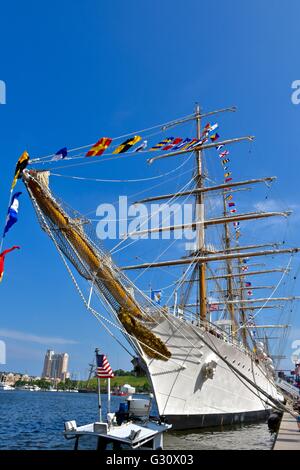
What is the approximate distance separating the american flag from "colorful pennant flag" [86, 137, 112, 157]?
28.0 ft

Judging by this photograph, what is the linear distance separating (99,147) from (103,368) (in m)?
9.11

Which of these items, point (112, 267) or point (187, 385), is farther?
point (187, 385)

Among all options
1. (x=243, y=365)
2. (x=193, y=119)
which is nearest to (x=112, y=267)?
(x=243, y=365)

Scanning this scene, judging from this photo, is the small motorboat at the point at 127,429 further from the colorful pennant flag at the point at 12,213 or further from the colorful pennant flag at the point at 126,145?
the colorful pennant flag at the point at 126,145

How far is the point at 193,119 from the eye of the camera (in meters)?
35.0

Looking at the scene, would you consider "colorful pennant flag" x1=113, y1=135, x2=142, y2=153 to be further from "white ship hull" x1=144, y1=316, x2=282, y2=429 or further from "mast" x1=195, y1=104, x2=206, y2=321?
"mast" x1=195, y1=104, x2=206, y2=321

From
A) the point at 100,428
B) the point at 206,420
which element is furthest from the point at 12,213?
the point at 206,420

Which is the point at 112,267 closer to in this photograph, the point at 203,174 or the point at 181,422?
the point at 181,422

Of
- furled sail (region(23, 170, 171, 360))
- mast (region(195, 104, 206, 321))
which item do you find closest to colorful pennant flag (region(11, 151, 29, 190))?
furled sail (region(23, 170, 171, 360))

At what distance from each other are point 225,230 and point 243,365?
2558cm

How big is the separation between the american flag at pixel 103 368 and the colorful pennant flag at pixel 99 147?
28.0 feet

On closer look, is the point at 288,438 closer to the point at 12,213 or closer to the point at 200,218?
the point at 12,213

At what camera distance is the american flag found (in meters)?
12.9

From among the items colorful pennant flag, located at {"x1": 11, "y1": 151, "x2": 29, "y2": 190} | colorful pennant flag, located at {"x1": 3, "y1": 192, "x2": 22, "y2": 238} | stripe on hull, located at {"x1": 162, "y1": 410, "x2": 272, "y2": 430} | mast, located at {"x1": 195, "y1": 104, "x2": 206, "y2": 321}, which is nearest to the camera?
colorful pennant flag, located at {"x1": 3, "y1": 192, "x2": 22, "y2": 238}
